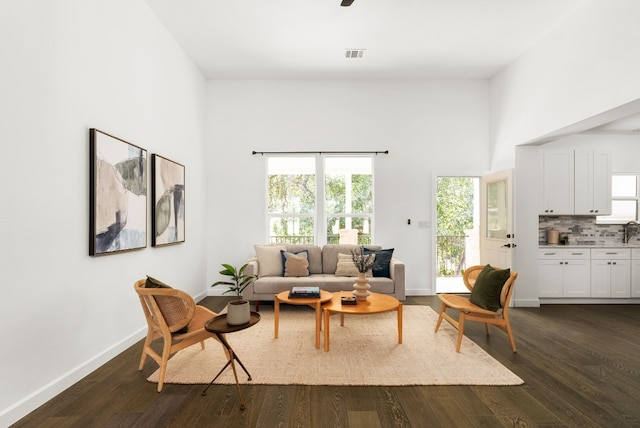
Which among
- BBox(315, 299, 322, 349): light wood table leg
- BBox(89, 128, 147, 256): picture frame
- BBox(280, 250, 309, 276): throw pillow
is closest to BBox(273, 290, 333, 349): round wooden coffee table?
BBox(315, 299, 322, 349): light wood table leg

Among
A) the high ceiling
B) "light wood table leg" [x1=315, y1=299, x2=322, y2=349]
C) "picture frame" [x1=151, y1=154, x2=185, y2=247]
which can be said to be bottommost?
"light wood table leg" [x1=315, y1=299, x2=322, y2=349]

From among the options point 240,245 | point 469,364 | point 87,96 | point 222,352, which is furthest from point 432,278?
point 87,96

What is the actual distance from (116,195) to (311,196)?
314 cm

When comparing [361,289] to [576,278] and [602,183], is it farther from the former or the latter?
[602,183]

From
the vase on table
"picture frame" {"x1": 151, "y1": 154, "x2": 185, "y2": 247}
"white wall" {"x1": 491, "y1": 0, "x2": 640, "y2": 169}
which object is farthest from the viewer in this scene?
"picture frame" {"x1": 151, "y1": 154, "x2": 185, "y2": 247}

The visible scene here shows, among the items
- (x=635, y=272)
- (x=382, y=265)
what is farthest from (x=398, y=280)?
(x=635, y=272)

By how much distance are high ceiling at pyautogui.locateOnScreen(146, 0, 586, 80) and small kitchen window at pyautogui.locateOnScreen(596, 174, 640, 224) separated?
277 cm

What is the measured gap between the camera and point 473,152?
18.5 feet

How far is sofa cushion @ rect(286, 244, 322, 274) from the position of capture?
5.14 meters

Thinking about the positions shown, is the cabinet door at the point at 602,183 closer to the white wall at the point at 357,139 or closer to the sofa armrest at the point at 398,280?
the white wall at the point at 357,139

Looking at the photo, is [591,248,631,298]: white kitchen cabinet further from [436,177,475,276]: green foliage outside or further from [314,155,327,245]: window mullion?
[314,155,327,245]: window mullion

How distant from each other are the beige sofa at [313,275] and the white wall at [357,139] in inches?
28.4

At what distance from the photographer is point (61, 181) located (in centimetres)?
247

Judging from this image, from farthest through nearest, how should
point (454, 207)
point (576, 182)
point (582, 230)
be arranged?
point (454, 207) → point (582, 230) → point (576, 182)
